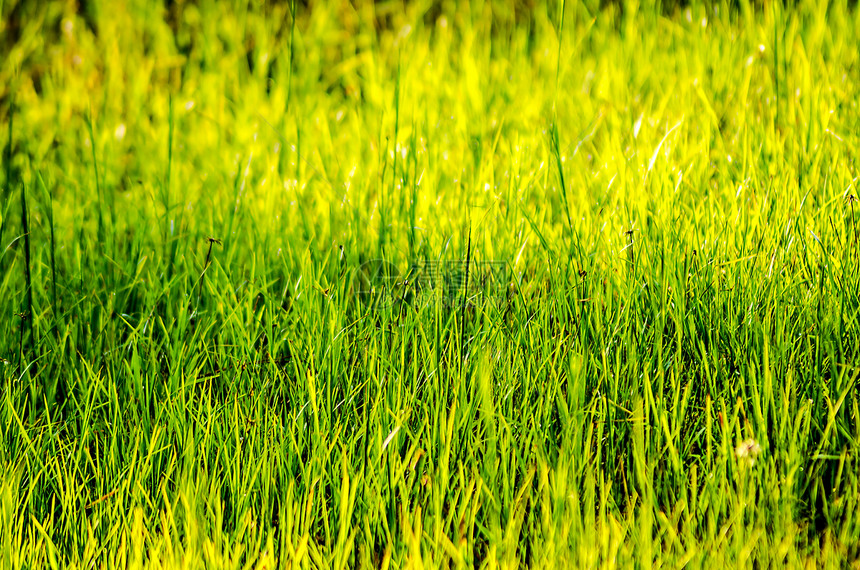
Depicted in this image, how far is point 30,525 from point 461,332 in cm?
103

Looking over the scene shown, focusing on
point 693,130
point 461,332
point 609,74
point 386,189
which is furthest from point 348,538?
point 609,74

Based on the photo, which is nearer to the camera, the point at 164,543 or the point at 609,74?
the point at 164,543

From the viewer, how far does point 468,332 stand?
1.80 meters

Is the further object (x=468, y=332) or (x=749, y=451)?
(x=468, y=332)

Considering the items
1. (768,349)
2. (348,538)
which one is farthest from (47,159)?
(768,349)

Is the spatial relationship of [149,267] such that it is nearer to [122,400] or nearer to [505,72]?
[122,400]

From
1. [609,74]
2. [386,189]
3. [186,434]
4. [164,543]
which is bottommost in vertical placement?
[164,543]

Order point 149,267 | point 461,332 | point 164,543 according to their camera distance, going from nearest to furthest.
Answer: point 164,543, point 461,332, point 149,267

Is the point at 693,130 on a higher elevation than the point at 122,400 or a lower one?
higher

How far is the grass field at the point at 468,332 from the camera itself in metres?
1.47

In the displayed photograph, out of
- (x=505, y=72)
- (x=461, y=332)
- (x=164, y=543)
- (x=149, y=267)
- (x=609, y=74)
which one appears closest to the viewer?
(x=164, y=543)

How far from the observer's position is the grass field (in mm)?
1466

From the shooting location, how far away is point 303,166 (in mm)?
2521

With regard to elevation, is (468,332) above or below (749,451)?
above
